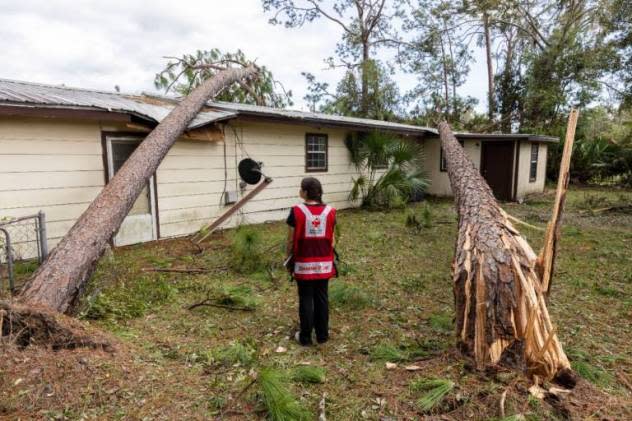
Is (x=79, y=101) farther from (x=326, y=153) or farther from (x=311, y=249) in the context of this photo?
(x=326, y=153)

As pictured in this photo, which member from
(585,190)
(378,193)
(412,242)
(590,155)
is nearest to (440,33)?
(590,155)

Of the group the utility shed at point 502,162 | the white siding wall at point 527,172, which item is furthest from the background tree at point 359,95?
the white siding wall at point 527,172

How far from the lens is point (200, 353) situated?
127 inches

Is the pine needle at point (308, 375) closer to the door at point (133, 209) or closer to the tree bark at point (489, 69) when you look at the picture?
the door at point (133, 209)

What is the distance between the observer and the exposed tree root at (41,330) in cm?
268

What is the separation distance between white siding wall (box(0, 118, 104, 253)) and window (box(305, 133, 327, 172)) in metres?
5.51

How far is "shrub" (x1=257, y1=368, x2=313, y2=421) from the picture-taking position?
2.28 m

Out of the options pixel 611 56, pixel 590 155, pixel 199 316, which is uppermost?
pixel 611 56

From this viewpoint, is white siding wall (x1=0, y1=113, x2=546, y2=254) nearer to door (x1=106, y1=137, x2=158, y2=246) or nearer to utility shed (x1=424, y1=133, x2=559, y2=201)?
door (x1=106, y1=137, x2=158, y2=246)

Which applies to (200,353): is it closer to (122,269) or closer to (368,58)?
(122,269)

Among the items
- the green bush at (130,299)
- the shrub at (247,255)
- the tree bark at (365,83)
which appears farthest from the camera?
the tree bark at (365,83)

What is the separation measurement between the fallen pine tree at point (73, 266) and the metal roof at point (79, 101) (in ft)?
2.53

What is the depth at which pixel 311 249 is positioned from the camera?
3.32 meters

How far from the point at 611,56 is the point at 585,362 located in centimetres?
1256
